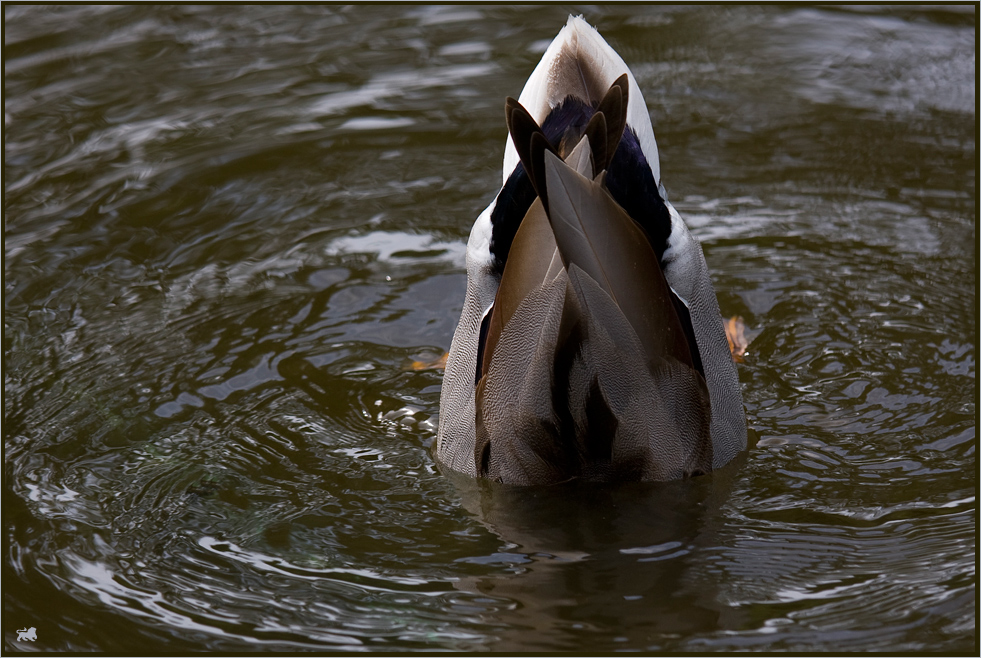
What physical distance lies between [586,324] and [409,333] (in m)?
1.93

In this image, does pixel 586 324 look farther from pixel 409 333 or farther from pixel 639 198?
pixel 409 333

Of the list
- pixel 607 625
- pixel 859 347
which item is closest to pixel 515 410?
pixel 607 625

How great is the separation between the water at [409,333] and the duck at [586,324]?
21cm

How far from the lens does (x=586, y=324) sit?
4.02 metres

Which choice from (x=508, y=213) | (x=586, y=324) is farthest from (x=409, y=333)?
(x=586, y=324)

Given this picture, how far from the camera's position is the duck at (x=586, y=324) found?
3.98m

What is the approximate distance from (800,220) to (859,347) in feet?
4.19

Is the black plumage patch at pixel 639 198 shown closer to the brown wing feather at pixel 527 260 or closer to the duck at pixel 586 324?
the duck at pixel 586 324

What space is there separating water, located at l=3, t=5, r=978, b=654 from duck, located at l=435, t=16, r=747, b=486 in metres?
0.21

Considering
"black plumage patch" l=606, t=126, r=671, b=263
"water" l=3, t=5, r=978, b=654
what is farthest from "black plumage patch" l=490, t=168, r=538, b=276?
"water" l=3, t=5, r=978, b=654

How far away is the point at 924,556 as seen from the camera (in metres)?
4.11

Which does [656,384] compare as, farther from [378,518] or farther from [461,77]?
[461,77]

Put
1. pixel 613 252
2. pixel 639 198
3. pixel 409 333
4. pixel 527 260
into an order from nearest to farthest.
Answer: pixel 613 252 < pixel 527 260 < pixel 639 198 < pixel 409 333

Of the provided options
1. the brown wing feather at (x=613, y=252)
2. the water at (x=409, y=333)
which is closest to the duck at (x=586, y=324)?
the brown wing feather at (x=613, y=252)
